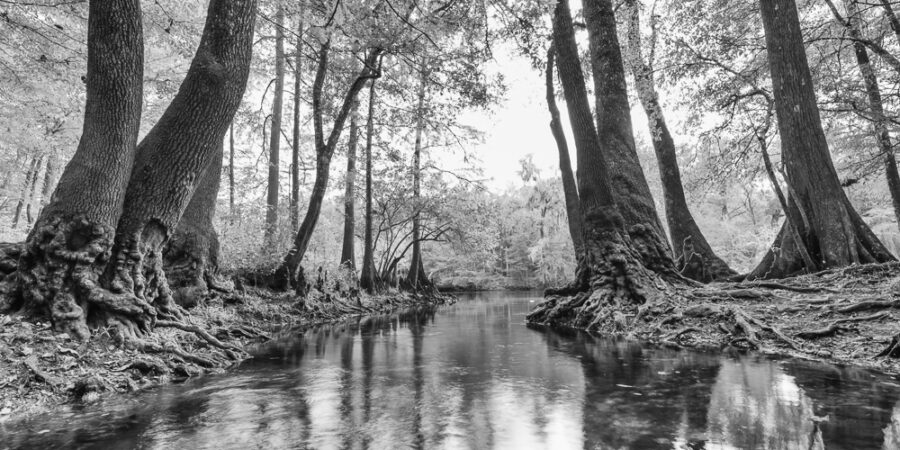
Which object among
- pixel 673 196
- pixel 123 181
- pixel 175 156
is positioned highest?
pixel 673 196

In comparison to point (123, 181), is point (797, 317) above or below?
below

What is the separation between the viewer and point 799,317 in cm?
570

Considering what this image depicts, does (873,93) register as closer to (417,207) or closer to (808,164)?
(808,164)

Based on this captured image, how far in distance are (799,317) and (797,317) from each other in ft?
0.09

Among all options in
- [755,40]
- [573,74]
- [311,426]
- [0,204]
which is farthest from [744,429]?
[0,204]

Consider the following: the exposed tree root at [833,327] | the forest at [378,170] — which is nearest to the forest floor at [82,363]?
the forest at [378,170]

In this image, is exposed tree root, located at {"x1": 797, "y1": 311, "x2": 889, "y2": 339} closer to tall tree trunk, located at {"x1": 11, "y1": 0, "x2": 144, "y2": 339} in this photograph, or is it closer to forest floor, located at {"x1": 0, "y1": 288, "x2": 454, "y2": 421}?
forest floor, located at {"x1": 0, "y1": 288, "x2": 454, "y2": 421}

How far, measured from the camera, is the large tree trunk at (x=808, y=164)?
23.0ft

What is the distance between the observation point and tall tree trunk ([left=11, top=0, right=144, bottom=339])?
167 inches

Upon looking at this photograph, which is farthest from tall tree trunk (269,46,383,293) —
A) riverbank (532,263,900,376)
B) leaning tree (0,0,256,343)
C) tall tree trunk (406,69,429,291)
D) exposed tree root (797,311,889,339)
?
exposed tree root (797,311,889,339)

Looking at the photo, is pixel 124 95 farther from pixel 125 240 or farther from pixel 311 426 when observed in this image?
pixel 311 426

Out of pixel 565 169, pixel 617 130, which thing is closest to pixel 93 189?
pixel 617 130

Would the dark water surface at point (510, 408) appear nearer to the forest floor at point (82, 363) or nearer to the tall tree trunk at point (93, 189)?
A: the forest floor at point (82, 363)

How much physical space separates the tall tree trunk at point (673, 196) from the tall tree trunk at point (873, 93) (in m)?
3.65
